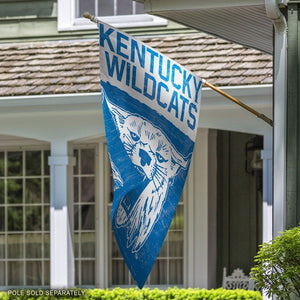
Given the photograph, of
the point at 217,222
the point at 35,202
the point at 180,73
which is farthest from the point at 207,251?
the point at 180,73

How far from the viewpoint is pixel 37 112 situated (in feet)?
33.2

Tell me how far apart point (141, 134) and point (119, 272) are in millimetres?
5750

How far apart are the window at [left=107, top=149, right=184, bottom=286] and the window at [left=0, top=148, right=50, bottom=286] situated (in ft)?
3.17

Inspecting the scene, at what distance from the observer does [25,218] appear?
1209 centimetres

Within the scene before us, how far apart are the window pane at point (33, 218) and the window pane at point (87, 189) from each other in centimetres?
71

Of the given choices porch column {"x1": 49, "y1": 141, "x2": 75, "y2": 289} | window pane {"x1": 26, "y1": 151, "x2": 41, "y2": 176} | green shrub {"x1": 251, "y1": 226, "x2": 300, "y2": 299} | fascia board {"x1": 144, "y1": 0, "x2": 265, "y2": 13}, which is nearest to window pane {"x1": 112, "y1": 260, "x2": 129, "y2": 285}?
porch column {"x1": 49, "y1": 141, "x2": 75, "y2": 289}

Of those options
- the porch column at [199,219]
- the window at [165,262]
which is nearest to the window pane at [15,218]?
the window at [165,262]

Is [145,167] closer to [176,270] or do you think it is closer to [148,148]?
[148,148]

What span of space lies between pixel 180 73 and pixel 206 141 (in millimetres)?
5297

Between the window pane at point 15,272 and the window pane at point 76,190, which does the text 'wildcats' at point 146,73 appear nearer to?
the window pane at point 76,190

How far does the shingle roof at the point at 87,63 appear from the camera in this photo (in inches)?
384

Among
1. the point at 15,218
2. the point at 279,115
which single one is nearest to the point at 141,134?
the point at 279,115

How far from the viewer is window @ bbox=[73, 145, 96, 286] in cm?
1184

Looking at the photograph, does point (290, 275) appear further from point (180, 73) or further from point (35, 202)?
point (35, 202)
